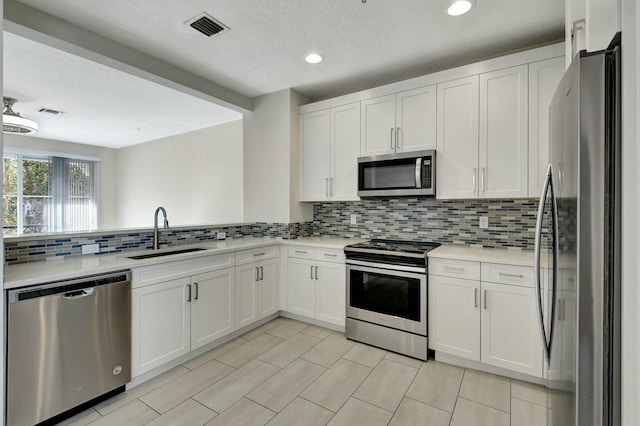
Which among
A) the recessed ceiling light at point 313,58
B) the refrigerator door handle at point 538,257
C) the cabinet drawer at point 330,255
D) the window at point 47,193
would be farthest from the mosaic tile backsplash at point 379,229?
the window at point 47,193

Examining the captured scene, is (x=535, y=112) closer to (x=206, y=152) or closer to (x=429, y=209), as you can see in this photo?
(x=429, y=209)

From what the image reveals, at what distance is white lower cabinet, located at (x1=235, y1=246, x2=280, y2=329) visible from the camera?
118 inches

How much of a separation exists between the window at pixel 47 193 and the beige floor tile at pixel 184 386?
558cm

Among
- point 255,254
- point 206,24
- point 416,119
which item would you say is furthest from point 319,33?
point 255,254

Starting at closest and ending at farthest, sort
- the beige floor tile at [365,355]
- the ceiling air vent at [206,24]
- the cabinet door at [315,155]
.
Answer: the ceiling air vent at [206,24], the beige floor tile at [365,355], the cabinet door at [315,155]

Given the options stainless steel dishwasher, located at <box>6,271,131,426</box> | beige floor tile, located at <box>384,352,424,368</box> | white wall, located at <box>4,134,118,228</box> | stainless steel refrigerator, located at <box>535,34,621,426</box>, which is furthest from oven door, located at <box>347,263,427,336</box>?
white wall, located at <box>4,134,118,228</box>

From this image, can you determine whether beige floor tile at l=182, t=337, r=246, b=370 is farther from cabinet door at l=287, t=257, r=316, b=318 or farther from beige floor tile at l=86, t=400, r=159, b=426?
cabinet door at l=287, t=257, r=316, b=318

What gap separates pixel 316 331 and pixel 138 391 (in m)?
1.62

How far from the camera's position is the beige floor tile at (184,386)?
2018mm

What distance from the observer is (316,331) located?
10.4ft

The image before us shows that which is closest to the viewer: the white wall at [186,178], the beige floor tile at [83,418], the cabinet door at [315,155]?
the beige floor tile at [83,418]

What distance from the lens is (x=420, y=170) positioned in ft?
9.21

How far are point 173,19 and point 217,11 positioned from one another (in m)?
0.37

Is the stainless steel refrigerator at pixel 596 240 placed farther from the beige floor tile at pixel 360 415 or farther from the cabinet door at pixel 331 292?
the cabinet door at pixel 331 292
